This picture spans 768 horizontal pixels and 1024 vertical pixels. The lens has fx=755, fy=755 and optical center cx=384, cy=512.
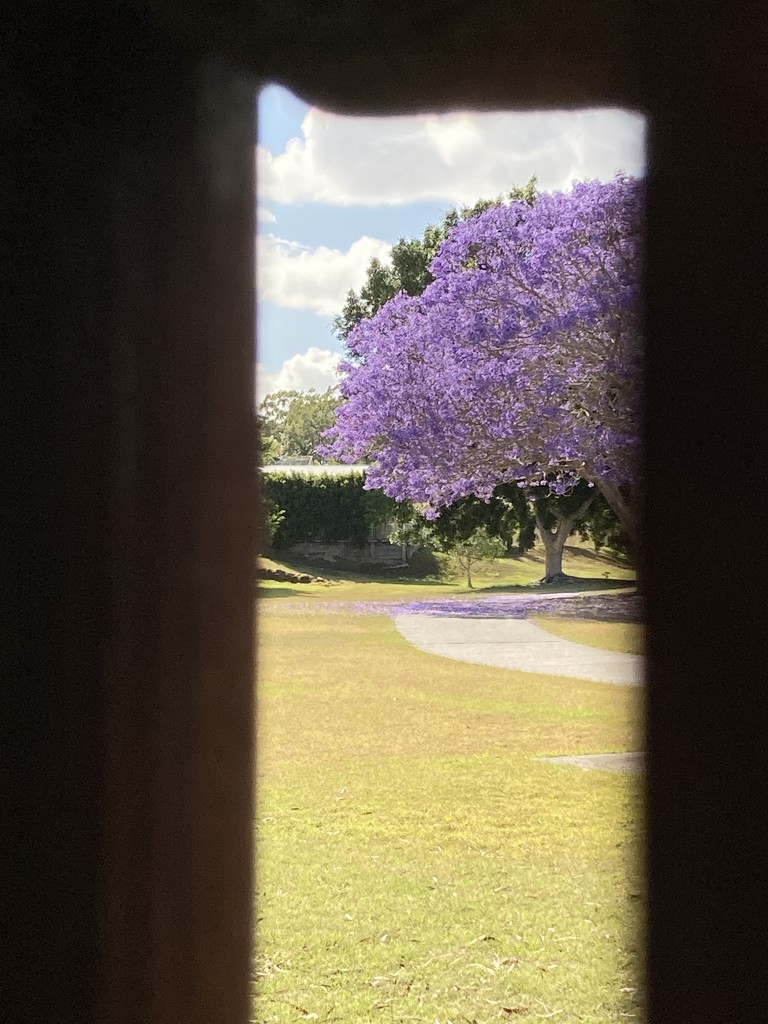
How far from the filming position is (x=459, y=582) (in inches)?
49.8

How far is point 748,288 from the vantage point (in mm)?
999

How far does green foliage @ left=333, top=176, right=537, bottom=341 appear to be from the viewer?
121 centimetres

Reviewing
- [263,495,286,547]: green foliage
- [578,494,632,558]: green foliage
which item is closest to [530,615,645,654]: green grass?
[578,494,632,558]: green foliage

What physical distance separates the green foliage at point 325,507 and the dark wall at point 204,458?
0.08 metres

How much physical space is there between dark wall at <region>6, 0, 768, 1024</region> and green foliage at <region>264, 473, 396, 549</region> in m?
0.08

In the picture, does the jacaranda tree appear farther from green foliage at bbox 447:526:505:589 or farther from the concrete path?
the concrete path

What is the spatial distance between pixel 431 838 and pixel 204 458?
26.5 inches

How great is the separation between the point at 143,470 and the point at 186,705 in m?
0.35

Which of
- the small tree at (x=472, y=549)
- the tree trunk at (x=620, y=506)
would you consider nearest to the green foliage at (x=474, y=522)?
the small tree at (x=472, y=549)

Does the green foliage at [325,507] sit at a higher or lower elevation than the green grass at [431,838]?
higher

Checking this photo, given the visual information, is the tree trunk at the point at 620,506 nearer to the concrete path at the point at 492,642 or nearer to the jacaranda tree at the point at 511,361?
the jacaranda tree at the point at 511,361

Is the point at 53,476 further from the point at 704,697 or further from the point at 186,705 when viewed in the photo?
the point at 704,697

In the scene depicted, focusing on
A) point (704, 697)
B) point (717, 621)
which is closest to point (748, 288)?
point (717, 621)

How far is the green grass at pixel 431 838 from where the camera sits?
1039 millimetres
